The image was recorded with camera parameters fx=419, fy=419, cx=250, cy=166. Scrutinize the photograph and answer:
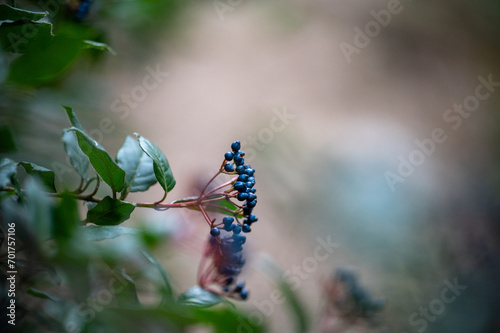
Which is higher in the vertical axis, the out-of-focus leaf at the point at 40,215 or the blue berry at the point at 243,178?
the blue berry at the point at 243,178

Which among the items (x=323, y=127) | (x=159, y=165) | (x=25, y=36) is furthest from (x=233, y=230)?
(x=323, y=127)

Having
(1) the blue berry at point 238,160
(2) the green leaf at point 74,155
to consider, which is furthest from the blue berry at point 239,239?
(2) the green leaf at point 74,155

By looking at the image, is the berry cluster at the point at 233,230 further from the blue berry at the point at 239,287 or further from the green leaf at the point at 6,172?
the green leaf at the point at 6,172

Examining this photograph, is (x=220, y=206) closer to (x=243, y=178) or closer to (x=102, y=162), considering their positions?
(x=243, y=178)

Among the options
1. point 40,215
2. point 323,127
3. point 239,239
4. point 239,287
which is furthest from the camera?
point 323,127

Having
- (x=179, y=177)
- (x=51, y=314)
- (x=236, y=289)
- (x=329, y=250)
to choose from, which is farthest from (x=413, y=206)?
(x=51, y=314)

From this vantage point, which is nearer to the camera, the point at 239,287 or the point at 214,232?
the point at 214,232

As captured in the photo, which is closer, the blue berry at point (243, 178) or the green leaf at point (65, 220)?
the green leaf at point (65, 220)
